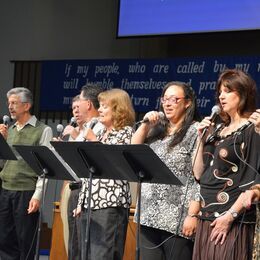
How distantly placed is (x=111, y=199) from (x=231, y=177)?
1.01 metres

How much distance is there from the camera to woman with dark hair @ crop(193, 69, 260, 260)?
3.41m

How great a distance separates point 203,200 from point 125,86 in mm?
5179

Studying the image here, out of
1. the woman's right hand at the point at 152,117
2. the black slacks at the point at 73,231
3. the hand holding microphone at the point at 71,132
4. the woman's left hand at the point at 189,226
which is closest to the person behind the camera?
the woman's left hand at the point at 189,226

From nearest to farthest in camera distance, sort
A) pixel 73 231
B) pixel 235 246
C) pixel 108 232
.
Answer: pixel 235 246 < pixel 108 232 < pixel 73 231

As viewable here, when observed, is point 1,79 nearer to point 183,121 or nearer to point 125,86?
point 125,86

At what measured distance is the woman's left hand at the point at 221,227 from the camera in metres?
3.41

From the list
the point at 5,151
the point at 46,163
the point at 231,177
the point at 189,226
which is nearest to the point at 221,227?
the point at 231,177

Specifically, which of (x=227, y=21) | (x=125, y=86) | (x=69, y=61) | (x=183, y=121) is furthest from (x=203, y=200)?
(x=69, y=61)

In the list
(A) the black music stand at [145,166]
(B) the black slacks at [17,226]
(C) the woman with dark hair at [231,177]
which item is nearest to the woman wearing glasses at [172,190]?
(A) the black music stand at [145,166]

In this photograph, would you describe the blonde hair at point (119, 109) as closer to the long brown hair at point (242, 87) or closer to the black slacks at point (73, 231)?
the black slacks at point (73, 231)

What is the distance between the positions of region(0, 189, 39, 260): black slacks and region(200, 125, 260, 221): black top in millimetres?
2173

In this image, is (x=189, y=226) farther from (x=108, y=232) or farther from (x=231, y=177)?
(x=108, y=232)

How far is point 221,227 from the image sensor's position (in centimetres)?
342

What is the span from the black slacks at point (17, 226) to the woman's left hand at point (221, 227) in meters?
2.26
